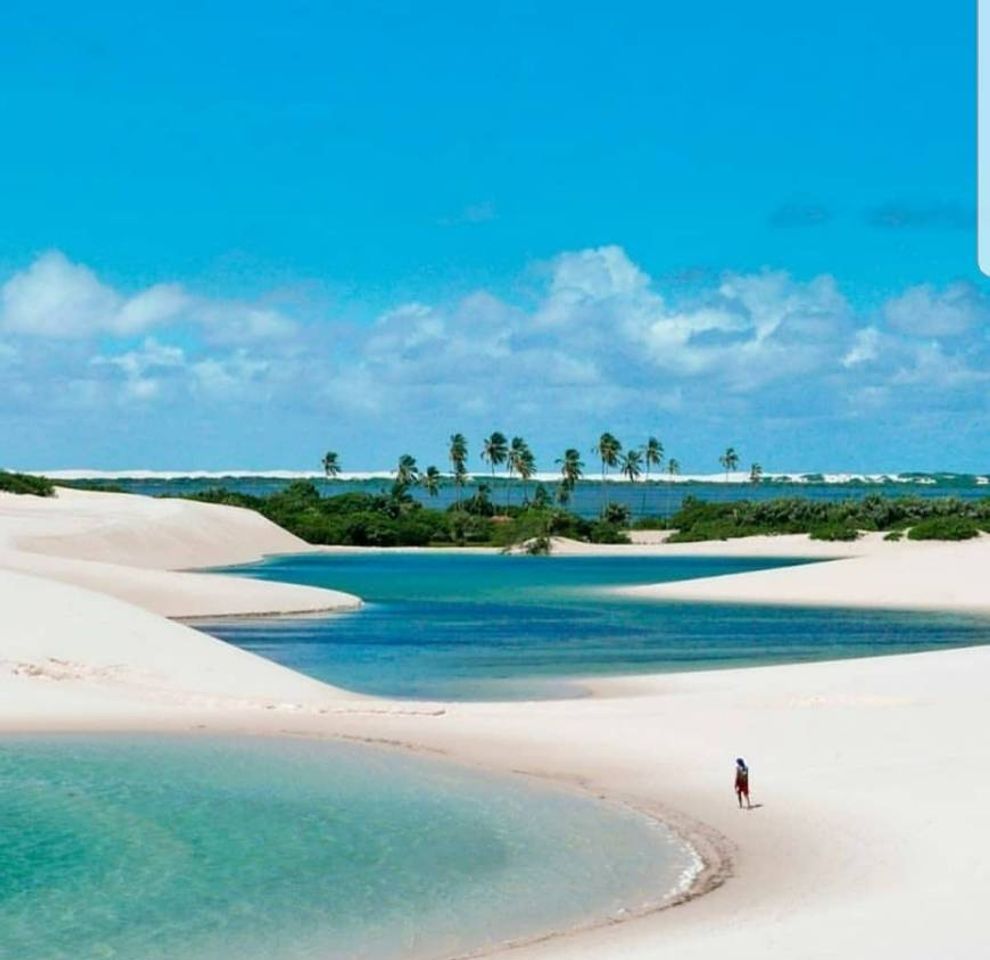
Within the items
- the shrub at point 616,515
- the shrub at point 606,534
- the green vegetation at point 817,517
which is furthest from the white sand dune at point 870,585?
the shrub at point 616,515

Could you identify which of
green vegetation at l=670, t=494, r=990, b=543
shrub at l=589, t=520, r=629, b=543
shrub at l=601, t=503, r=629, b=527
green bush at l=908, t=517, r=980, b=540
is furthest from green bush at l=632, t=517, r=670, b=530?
green bush at l=908, t=517, r=980, b=540

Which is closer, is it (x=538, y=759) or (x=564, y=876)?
(x=564, y=876)

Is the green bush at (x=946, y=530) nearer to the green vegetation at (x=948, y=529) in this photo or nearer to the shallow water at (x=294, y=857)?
the green vegetation at (x=948, y=529)

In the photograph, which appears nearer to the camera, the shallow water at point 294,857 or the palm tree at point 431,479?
the shallow water at point 294,857

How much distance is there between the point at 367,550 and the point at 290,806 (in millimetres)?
104561

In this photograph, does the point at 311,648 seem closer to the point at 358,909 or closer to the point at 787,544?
the point at 358,909

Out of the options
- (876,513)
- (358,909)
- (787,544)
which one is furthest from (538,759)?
(876,513)

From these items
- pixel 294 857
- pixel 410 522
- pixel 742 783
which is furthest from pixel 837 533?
pixel 294 857

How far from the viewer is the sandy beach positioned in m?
16.6

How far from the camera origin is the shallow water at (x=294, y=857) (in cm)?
1694

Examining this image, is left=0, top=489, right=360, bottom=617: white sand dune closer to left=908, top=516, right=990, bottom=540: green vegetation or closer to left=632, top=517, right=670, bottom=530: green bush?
left=632, top=517, right=670, bottom=530: green bush

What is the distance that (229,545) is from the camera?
371 ft

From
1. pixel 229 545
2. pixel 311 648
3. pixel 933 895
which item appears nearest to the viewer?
pixel 933 895

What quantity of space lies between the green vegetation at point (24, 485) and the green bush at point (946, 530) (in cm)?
6765
